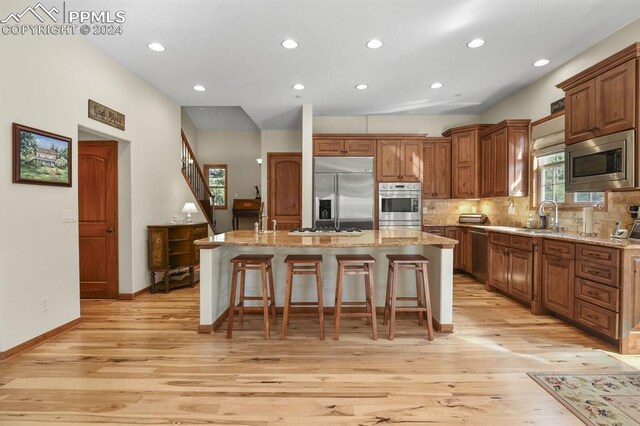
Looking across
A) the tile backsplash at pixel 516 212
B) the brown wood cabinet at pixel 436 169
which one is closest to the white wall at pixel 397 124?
the brown wood cabinet at pixel 436 169

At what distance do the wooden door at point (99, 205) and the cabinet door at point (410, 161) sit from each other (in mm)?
4396

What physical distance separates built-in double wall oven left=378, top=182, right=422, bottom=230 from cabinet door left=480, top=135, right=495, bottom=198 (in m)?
1.04

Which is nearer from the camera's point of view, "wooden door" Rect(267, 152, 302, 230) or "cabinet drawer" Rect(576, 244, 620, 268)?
"cabinet drawer" Rect(576, 244, 620, 268)

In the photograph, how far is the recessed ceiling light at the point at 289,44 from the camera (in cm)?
334

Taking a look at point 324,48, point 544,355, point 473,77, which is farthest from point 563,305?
point 324,48

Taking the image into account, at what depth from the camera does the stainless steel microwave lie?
2715 mm

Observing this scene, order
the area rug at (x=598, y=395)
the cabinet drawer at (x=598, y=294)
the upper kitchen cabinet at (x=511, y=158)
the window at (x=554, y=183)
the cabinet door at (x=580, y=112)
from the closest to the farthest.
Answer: the area rug at (x=598, y=395), the cabinet drawer at (x=598, y=294), the cabinet door at (x=580, y=112), the window at (x=554, y=183), the upper kitchen cabinet at (x=511, y=158)

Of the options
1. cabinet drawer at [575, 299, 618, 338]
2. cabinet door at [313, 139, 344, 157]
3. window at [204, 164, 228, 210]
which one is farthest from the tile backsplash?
window at [204, 164, 228, 210]

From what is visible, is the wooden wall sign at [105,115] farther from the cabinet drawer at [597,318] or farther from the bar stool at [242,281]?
the cabinet drawer at [597,318]

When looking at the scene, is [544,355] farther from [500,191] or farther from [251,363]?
[500,191]

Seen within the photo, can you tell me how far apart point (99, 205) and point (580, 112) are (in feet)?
18.5

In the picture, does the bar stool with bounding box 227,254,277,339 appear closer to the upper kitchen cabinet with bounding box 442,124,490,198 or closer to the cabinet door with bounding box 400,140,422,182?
the cabinet door with bounding box 400,140,422,182

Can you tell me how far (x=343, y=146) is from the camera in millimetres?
5633

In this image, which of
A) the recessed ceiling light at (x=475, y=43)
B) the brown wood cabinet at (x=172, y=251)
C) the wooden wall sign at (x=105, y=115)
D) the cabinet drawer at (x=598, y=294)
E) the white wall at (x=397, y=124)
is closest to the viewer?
the cabinet drawer at (x=598, y=294)
